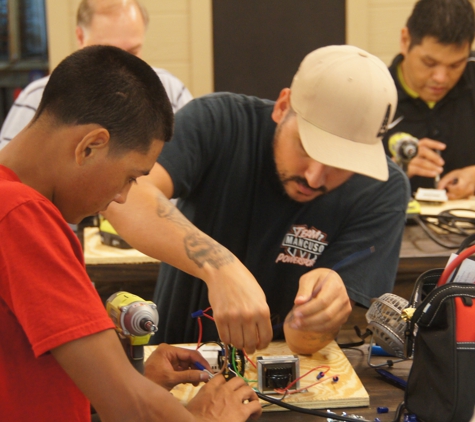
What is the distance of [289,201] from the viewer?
5.63ft

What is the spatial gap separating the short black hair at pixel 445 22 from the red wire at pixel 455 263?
6.10ft

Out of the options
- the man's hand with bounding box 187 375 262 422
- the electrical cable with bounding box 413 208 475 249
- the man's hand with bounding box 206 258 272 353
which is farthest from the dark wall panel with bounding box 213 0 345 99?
the man's hand with bounding box 187 375 262 422

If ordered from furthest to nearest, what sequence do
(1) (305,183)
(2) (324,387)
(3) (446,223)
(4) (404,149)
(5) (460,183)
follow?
(5) (460,183) → (4) (404,149) → (3) (446,223) → (1) (305,183) → (2) (324,387)

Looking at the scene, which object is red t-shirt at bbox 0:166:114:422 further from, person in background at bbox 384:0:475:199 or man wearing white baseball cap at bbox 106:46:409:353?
person in background at bbox 384:0:475:199

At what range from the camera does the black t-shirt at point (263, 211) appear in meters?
1.69

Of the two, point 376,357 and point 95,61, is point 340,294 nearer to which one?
point 376,357

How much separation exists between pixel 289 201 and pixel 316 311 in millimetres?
379

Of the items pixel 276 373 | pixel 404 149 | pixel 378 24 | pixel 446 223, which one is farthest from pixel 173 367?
pixel 378 24

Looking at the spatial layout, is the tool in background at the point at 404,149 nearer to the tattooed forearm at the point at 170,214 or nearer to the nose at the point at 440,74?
the nose at the point at 440,74

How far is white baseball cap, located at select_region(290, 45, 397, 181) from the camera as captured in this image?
147 cm

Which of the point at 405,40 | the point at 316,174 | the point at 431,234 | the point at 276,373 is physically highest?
the point at 405,40

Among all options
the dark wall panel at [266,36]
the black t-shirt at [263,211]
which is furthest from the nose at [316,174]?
the dark wall panel at [266,36]

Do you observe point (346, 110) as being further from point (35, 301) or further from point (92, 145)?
point (35, 301)

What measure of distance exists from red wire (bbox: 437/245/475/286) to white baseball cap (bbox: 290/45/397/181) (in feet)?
0.98
